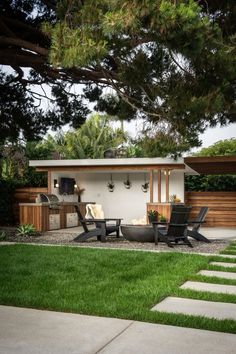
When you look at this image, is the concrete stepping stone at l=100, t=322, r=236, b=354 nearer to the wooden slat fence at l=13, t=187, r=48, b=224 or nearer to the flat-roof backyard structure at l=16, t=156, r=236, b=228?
the flat-roof backyard structure at l=16, t=156, r=236, b=228

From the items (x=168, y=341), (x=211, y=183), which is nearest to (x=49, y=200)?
(x=211, y=183)

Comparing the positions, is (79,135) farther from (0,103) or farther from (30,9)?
(30,9)

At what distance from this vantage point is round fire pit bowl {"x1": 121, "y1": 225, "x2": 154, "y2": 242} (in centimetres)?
1266

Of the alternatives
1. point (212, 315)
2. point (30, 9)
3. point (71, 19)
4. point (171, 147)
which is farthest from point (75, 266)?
point (30, 9)

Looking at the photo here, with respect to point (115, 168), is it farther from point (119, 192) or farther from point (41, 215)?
point (41, 215)

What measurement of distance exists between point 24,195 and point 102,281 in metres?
14.1

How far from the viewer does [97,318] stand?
492 cm

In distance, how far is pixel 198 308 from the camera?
545cm

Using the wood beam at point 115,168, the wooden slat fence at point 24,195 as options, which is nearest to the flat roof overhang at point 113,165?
the wood beam at point 115,168

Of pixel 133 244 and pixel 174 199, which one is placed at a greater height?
pixel 174 199

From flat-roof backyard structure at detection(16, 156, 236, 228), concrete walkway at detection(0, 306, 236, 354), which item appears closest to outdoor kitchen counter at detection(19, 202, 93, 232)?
flat-roof backyard structure at detection(16, 156, 236, 228)

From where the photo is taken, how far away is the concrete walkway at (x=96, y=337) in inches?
155

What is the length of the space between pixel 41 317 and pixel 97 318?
59 cm

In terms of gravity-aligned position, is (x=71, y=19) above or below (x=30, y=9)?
below
